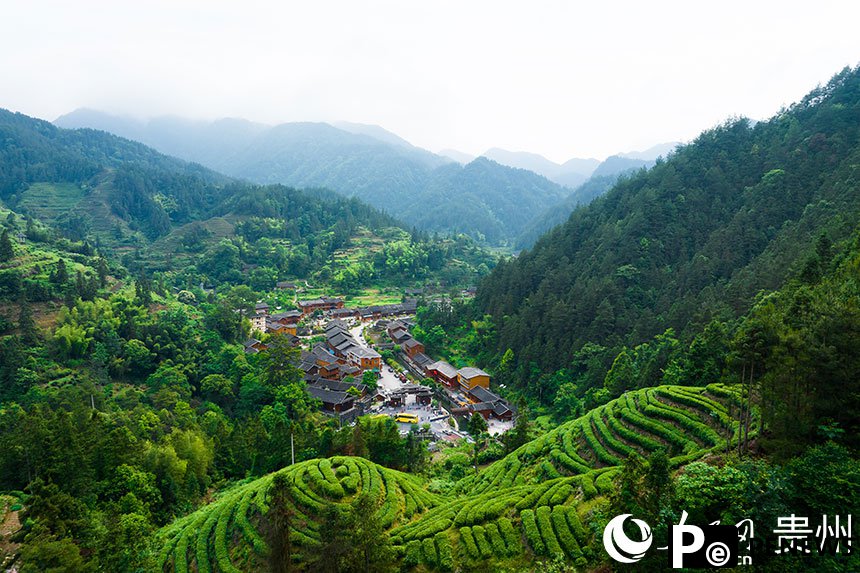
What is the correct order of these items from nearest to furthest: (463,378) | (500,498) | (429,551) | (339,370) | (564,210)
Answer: (429,551)
(500,498)
(463,378)
(339,370)
(564,210)

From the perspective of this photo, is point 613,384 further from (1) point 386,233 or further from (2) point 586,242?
(1) point 386,233

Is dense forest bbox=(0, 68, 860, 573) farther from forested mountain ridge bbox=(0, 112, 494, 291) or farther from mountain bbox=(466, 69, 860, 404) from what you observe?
forested mountain ridge bbox=(0, 112, 494, 291)

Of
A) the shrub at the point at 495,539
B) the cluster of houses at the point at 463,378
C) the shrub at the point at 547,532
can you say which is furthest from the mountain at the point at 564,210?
the shrub at the point at 495,539

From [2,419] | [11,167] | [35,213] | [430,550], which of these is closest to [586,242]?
[430,550]

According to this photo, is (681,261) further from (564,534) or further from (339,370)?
(564,534)

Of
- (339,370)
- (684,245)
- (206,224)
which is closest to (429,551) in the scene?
(339,370)

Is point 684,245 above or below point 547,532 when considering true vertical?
above

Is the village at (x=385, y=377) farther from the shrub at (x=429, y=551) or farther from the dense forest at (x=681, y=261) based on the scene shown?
the shrub at (x=429, y=551)

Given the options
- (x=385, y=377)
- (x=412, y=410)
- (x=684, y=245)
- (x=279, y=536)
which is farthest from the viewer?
(x=684, y=245)
